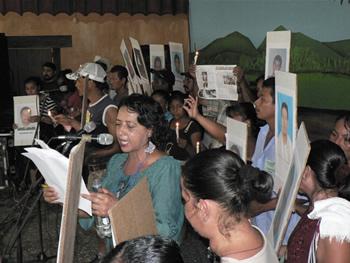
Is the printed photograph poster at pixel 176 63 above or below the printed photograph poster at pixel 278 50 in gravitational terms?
below

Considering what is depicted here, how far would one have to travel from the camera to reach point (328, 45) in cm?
457

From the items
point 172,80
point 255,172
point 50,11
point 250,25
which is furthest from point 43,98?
point 255,172

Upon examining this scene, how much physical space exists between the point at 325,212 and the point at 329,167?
0.77 feet

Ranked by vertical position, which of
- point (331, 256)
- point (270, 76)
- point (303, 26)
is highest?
point (303, 26)

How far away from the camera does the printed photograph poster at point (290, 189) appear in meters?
1.76

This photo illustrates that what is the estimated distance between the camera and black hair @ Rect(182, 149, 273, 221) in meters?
1.54

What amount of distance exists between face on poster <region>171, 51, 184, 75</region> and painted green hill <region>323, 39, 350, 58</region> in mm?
1726

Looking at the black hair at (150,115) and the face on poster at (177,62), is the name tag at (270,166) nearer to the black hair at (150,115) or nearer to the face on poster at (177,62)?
the black hair at (150,115)

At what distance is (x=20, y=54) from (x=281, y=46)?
5.60 meters

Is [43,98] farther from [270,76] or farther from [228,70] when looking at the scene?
[270,76]

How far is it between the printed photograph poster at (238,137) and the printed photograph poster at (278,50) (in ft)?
1.35

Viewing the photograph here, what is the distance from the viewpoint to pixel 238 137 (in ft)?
7.91

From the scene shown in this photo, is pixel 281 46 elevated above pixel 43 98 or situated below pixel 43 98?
above

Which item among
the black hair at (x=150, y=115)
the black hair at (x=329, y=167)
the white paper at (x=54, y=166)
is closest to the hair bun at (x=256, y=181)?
the black hair at (x=329, y=167)
